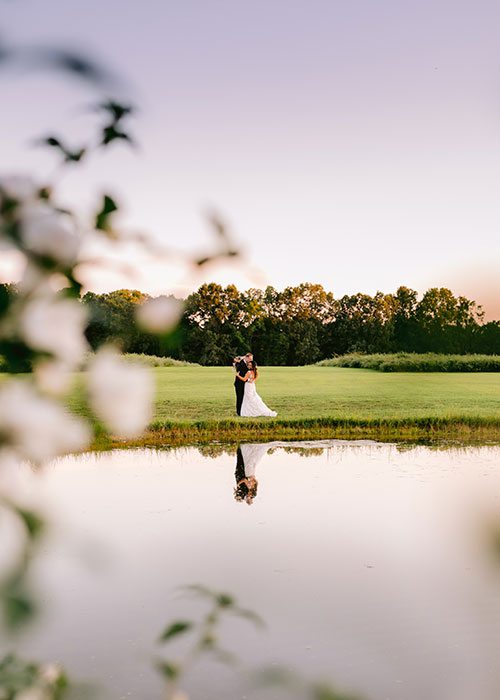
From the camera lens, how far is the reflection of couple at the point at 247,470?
11.2m

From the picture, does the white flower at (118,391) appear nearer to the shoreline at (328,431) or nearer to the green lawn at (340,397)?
the shoreline at (328,431)

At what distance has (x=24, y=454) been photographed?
66cm

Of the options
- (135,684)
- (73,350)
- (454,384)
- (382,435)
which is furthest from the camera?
(454,384)

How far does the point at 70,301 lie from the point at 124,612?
5976 millimetres

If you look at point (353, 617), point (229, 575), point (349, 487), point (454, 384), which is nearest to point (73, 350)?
point (353, 617)

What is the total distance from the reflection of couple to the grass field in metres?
1.68

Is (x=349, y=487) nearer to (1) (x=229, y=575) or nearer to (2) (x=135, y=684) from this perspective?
(1) (x=229, y=575)

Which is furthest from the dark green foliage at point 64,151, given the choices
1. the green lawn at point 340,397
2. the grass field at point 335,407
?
the green lawn at point 340,397

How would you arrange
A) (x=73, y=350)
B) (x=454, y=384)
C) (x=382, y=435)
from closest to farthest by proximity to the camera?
(x=73, y=350) → (x=382, y=435) → (x=454, y=384)

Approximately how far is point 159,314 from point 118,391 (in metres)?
0.09

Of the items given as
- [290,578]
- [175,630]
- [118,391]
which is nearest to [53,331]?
[118,391]

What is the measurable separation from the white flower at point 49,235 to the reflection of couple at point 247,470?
32.8 ft

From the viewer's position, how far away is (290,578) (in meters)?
7.10

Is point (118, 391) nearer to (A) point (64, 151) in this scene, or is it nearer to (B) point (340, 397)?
(A) point (64, 151)
